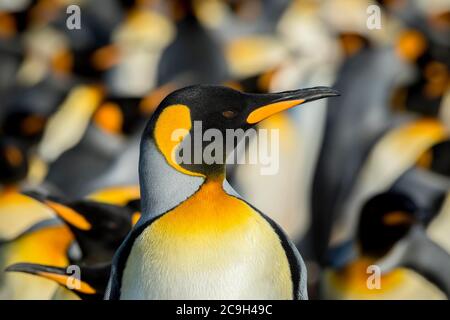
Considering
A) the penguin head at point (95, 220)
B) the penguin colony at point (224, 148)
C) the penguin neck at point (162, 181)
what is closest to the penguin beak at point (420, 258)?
the penguin colony at point (224, 148)

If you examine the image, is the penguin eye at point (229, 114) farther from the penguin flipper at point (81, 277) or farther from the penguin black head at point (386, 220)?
the penguin black head at point (386, 220)

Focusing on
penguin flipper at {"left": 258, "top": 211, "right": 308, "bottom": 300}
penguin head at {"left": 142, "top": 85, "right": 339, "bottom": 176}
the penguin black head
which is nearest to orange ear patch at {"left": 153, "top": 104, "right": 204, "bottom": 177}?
penguin head at {"left": 142, "top": 85, "right": 339, "bottom": 176}

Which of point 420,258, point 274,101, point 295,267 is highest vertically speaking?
point 274,101

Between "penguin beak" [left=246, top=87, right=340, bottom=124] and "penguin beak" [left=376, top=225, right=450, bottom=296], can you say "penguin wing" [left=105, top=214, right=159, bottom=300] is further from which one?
"penguin beak" [left=376, top=225, right=450, bottom=296]

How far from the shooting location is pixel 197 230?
3.97ft

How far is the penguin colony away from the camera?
1.21 meters

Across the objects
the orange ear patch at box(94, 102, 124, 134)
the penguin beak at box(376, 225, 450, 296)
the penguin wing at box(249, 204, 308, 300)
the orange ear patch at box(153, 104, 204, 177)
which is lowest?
Answer: the penguin beak at box(376, 225, 450, 296)

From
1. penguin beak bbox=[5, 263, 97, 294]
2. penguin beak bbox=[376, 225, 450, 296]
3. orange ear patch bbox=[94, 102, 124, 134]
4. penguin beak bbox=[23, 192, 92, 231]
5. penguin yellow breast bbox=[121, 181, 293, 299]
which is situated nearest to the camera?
penguin yellow breast bbox=[121, 181, 293, 299]

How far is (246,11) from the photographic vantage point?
8.24 feet

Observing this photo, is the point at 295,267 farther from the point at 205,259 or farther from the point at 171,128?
the point at 171,128

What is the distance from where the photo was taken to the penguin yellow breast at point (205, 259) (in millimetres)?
1197

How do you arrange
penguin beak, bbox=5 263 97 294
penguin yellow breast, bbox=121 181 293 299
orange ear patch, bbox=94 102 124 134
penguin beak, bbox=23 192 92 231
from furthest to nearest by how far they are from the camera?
orange ear patch, bbox=94 102 124 134
penguin beak, bbox=23 192 92 231
penguin beak, bbox=5 263 97 294
penguin yellow breast, bbox=121 181 293 299

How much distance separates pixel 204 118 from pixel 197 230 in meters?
0.15

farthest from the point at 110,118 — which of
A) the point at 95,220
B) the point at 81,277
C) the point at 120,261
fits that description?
the point at 120,261
